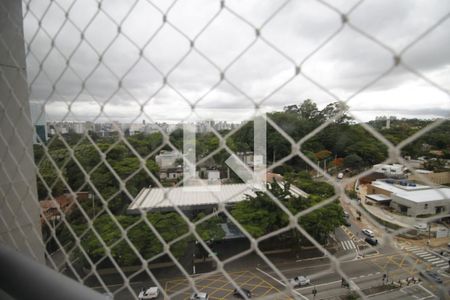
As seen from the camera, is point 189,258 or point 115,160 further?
point 189,258

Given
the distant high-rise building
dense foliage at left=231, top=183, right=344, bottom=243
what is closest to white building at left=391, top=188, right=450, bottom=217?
the distant high-rise building

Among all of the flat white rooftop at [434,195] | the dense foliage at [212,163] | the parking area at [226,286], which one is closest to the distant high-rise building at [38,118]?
the dense foliage at [212,163]

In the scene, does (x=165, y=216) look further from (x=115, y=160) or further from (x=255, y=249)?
(x=255, y=249)

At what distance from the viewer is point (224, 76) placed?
37 centimetres

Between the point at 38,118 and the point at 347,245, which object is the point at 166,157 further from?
the point at 347,245

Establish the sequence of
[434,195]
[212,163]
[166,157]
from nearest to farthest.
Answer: [434,195] < [166,157] < [212,163]

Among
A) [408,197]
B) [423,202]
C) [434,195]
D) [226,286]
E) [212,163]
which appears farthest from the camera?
[226,286]

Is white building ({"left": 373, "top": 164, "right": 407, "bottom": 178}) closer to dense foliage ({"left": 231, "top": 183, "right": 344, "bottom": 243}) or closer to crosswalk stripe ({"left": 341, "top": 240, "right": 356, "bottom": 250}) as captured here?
dense foliage ({"left": 231, "top": 183, "right": 344, "bottom": 243})

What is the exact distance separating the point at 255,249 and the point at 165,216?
3.17 meters

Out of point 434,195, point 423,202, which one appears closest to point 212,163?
point 423,202

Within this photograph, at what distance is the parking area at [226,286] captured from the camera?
9.64 ft

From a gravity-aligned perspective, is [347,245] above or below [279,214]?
below

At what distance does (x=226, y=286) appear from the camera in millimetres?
3119

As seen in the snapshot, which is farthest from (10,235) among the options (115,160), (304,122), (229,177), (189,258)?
(189,258)
